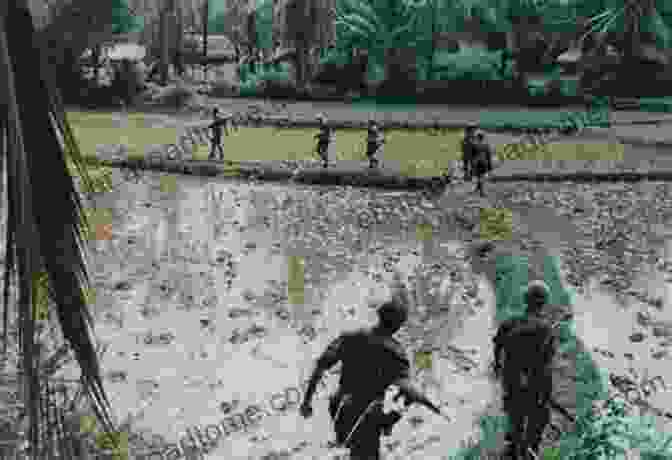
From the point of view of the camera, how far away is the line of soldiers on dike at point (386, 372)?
4.62 m

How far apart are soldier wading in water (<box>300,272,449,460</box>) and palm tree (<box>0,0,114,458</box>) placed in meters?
2.79

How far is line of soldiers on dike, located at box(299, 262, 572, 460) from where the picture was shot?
4625mm

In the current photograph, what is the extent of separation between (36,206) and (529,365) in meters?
4.34

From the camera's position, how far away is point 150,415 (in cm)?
762

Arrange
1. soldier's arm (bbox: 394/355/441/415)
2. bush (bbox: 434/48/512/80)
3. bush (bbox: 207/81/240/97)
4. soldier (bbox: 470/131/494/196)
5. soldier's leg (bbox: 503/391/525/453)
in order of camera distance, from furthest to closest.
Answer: bush (bbox: 207/81/240/97) → bush (bbox: 434/48/512/80) → soldier (bbox: 470/131/494/196) → soldier's leg (bbox: 503/391/525/453) → soldier's arm (bbox: 394/355/441/415)

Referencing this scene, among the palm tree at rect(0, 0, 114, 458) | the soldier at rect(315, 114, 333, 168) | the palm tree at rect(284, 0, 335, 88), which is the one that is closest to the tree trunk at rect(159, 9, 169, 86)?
the palm tree at rect(284, 0, 335, 88)

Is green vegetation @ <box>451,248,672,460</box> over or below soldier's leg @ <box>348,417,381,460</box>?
below

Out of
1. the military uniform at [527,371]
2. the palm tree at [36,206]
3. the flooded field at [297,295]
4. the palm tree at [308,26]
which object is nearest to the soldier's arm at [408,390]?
the military uniform at [527,371]

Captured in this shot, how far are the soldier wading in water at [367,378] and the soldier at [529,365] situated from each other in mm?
1128

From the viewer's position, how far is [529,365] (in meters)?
5.45

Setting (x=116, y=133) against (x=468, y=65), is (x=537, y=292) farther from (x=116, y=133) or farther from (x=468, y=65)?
(x=468, y=65)

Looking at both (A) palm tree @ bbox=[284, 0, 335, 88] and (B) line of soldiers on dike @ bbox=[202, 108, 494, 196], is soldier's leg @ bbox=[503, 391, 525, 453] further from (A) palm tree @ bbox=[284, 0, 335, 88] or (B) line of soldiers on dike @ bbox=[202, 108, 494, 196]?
(A) palm tree @ bbox=[284, 0, 335, 88]

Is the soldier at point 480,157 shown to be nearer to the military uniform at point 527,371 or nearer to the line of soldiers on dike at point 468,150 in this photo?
the line of soldiers on dike at point 468,150

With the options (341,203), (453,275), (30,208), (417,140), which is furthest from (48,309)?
(417,140)
